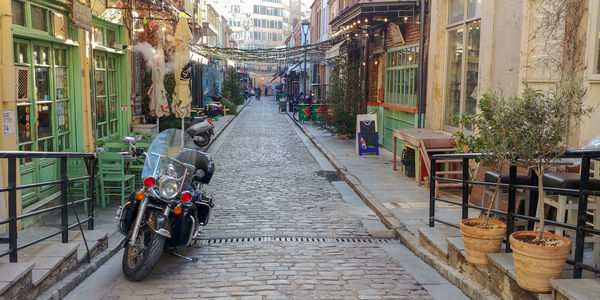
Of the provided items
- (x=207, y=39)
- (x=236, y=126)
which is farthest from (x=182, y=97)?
(x=207, y=39)

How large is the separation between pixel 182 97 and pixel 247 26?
106m

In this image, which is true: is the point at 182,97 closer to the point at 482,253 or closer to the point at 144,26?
the point at 144,26

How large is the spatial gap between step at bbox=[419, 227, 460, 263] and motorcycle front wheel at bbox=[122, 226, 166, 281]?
2996 millimetres

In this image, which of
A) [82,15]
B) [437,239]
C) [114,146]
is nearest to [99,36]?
[82,15]

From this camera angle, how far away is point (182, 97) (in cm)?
1433

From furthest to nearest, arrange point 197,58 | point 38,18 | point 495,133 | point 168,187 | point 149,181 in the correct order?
point 197,58
point 38,18
point 168,187
point 149,181
point 495,133

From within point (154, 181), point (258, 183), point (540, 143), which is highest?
point (540, 143)

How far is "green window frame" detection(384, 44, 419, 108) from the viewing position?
14.4m

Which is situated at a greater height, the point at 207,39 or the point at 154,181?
the point at 207,39

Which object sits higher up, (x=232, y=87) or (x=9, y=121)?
(x=232, y=87)

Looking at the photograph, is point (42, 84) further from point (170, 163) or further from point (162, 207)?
point (162, 207)

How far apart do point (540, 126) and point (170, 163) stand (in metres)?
3.85

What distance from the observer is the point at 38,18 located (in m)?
8.60

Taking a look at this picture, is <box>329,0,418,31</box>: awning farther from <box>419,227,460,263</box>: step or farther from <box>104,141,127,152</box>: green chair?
<box>419,227,460,263</box>: step
